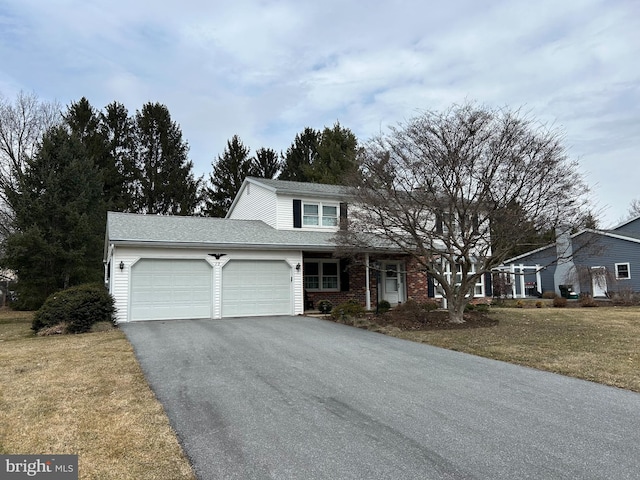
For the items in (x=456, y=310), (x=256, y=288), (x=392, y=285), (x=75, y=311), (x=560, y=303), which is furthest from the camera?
(x=560, y=303)

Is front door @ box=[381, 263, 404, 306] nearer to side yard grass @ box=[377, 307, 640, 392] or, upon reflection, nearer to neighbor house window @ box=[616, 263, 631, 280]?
side yard grass @ box=[377, 307, 640, 392]

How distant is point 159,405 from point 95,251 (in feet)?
67.5

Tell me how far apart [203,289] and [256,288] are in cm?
182

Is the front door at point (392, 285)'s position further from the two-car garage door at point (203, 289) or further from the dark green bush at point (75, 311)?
the dark green bush at point (75, 311)

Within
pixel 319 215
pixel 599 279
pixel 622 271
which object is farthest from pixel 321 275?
pixel 622 271

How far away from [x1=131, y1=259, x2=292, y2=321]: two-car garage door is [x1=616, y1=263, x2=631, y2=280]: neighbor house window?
22762mm

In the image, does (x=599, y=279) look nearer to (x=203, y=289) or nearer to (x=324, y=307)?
(x=324, y=307)

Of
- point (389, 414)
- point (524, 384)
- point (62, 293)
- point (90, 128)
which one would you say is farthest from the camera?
point (90, 128)

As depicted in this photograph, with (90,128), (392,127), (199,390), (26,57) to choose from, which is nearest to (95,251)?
(26,57)

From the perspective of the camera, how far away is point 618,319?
14.2 m

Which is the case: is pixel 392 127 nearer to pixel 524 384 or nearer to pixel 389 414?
pixel 524 384

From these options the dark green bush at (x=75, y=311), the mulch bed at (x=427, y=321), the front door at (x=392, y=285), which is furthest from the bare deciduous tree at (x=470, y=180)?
the dark green bush at (x=75, y=311)

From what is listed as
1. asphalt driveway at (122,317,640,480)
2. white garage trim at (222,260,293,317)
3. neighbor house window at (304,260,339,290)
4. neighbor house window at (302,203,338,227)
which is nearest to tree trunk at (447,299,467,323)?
asphalt driveway at (122,317,640,480)

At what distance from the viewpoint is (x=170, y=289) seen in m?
14.1
